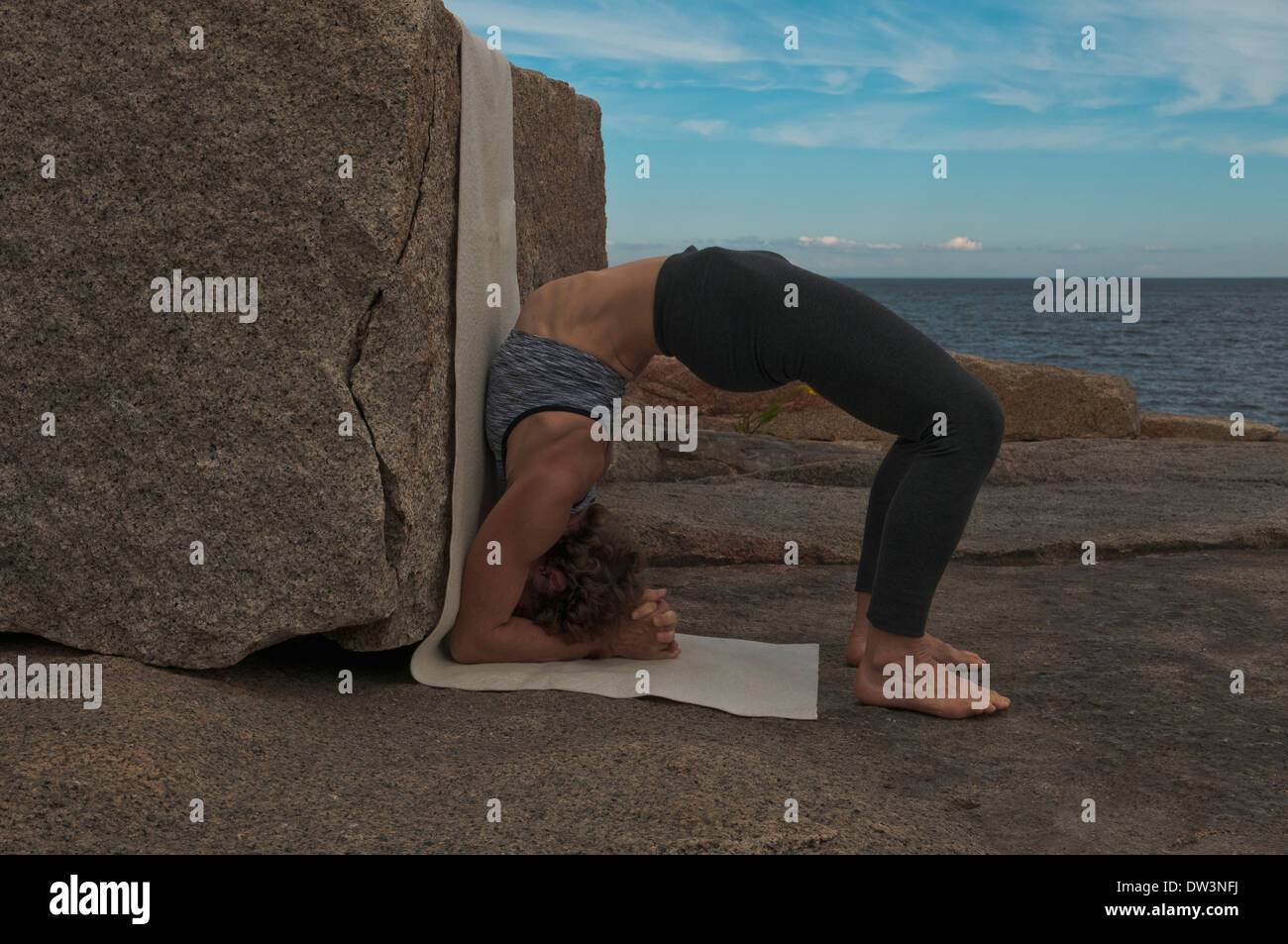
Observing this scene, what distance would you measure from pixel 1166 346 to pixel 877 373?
39738 millimetres

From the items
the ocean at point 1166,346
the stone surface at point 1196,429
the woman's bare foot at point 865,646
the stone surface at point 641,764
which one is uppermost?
the ocean at point 1166,346

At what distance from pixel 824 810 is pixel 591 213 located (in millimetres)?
3573

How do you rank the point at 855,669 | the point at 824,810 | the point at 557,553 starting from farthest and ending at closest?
the point at 855,669 < the point at 557,553 < the point at 824,810

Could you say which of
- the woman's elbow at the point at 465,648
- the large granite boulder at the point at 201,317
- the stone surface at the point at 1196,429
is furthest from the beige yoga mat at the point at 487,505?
the stone surface at the point at 1196,429

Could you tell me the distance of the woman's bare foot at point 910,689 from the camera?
2.63 meters

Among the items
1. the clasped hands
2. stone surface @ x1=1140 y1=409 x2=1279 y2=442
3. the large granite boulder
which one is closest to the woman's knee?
the clasped hands

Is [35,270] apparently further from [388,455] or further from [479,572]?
[479,572]

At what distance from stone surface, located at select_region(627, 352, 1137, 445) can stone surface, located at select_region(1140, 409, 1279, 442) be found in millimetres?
583

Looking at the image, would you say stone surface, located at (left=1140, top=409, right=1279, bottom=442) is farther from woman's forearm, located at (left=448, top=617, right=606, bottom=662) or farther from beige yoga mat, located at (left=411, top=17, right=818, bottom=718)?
woman's forearm, located at (left=448, top=617, right=606, bottom=662)

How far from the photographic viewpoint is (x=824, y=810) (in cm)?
195

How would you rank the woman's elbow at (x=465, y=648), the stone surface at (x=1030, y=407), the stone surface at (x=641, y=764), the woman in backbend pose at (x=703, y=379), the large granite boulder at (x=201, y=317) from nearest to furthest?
1. the stone surface at (x=641, y=764)
2. the large granite boulder at (x=201, y=317)
3. the woman in backbend pose at (x=703, y=379)
4. the woman's elbow at (x=465, y=648)
5. the stone surface at (x=1030, y=407)

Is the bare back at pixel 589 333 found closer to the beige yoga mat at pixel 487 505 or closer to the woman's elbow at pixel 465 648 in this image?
the beige yoga mat at pixel 487 505

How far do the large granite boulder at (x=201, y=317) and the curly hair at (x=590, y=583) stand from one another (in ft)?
1.67

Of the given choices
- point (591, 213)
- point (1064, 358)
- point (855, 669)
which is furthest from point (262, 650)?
point (1064, 358)
